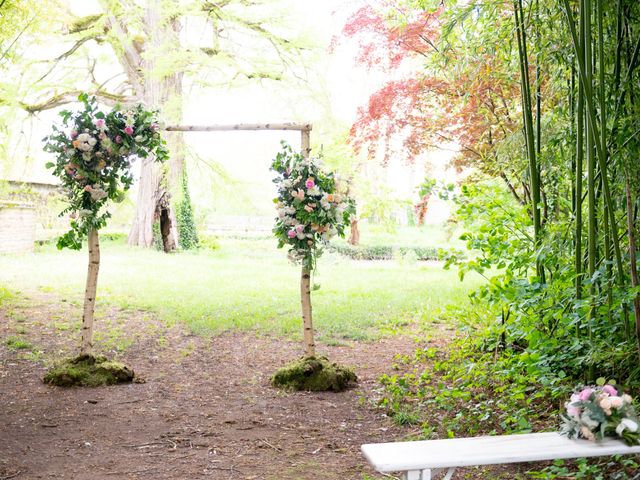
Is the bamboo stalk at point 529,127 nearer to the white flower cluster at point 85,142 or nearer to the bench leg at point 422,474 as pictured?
the bench leg at point 422,474

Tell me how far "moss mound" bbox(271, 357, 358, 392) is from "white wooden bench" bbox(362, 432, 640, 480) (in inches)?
91.7

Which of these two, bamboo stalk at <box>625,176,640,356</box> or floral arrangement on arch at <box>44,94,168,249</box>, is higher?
floral arrangement on arch at <box>44,94,168,249</box>

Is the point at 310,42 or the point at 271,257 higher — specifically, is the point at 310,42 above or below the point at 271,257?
above

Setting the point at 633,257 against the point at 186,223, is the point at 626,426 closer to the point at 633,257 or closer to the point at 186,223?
the point at 633,257

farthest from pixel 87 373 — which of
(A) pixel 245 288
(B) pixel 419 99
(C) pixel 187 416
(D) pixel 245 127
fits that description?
(A) pixel 245 288

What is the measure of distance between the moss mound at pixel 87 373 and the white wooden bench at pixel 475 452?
303cm

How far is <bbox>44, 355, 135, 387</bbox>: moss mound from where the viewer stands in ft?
15.3

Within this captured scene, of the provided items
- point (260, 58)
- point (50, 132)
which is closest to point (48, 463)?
point (50, 132)

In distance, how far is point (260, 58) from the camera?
40.1 ft

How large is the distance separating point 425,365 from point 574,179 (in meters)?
2.33

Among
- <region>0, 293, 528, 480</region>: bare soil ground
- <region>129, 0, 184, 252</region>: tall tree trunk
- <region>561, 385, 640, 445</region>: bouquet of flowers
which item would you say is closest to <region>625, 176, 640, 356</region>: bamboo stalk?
<region>561, 385, 640, 445</region>: bouquet of flowers

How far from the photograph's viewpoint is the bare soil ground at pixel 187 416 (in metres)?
3.27

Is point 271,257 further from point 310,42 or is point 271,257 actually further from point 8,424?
point 8,424

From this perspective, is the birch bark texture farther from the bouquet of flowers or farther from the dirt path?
the bouquet of flowers
